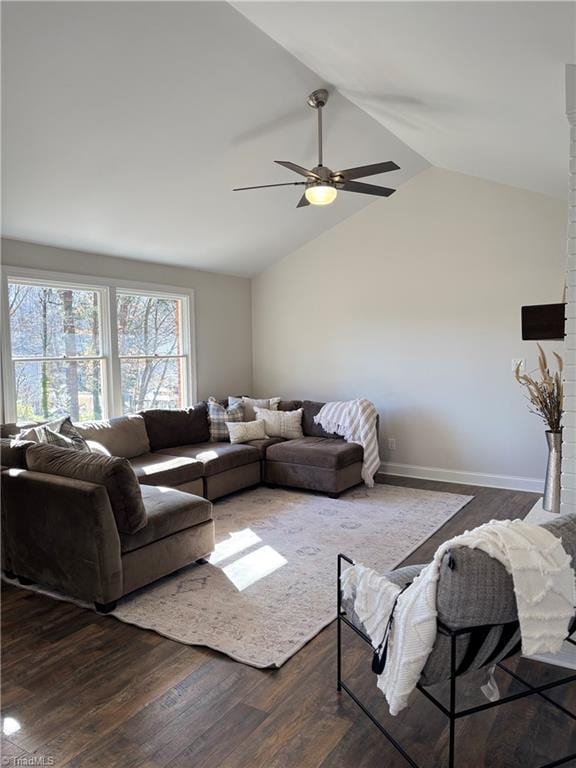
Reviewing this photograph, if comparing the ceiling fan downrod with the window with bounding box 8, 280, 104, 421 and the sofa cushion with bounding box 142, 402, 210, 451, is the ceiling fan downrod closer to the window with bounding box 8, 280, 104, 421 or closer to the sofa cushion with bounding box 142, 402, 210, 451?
the window with bounding box 8, 280, 104, 421

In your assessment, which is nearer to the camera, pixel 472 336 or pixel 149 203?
pixel 149 203

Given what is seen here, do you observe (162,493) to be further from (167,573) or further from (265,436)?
(265,436)

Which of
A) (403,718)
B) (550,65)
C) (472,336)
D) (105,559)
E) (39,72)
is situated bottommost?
(403,718)

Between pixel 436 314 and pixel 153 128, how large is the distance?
342cm

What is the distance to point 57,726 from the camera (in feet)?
6.83

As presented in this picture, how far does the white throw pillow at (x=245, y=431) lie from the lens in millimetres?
5547

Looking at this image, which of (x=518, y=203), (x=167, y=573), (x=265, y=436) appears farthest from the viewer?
(x=265, y=436)

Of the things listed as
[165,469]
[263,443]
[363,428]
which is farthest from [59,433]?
[363,428]

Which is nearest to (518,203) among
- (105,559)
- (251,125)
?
(251,125)

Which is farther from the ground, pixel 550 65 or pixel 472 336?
pixel 550 65

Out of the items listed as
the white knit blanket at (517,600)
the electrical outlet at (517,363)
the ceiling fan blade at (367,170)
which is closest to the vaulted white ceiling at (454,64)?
the ceiling fan blade at (367,170)

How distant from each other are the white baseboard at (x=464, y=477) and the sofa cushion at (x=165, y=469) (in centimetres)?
240

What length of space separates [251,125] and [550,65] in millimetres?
2158

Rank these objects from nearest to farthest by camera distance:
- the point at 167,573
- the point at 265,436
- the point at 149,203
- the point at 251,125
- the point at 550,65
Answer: the point at 550,65 < the point at 167,573 < the point at 251,125 < the point at 149,203 < the point at 265,436
